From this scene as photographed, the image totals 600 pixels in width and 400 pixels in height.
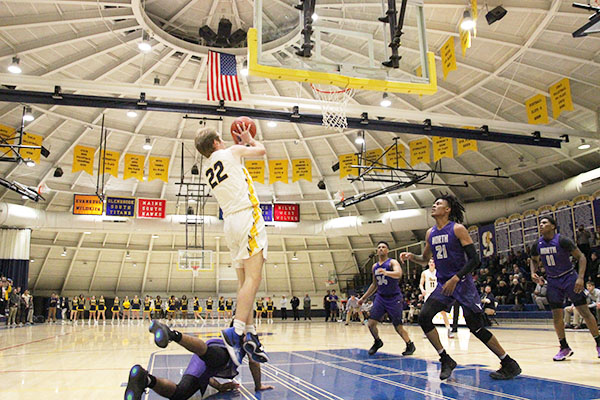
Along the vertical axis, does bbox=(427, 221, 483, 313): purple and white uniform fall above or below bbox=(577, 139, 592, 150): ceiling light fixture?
below

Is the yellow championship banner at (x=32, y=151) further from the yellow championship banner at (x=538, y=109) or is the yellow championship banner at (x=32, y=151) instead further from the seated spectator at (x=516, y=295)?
the seated spectator at (x=516, y=295)

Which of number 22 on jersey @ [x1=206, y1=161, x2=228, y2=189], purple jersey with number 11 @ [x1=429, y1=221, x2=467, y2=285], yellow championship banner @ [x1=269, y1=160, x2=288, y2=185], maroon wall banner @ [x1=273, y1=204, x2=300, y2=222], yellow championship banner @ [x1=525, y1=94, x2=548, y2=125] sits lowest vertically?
purple jersey with number 11 @ [x1=429, y1=221, x2=467, y2=285]

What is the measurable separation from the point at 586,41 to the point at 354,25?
6.66 meters

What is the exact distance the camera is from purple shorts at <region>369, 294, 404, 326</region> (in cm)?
736

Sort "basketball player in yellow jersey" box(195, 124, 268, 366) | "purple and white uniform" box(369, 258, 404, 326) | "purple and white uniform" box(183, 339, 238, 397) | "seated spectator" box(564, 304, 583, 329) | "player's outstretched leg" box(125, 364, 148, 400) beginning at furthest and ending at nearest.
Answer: "seated spectator" box(564, 304, 583, 329) < "purple and white uniform" box(369, 258, 404, 326) < "basketball player in yellow jersey" box(195, 124, 268, 366) < "purple and white uniform" box(183, 339, 238, 397) < "player's outstretched leg" box(125, 364, 148, 400)

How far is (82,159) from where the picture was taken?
18.1 meters

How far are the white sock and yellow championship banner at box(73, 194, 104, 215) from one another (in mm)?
21230

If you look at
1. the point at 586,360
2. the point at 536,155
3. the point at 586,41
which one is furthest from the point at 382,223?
the point at 586,360

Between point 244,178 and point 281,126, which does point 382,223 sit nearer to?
point 281,126

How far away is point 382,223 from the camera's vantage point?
25.2 meters

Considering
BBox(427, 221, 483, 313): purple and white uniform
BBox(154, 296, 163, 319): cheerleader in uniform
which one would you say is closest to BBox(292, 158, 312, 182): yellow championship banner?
BBox(427, 221, 483, 313): purple and white uniform

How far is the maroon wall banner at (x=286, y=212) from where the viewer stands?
25.1 metres

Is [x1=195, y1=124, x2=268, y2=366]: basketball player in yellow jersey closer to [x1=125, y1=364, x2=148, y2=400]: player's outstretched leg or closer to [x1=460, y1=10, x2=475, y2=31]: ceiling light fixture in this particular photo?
[x1=125, y1=364, x2=148, y2=400]: player's outstretched leg

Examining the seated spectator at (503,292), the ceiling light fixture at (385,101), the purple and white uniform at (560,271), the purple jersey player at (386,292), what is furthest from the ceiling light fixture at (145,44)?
the seated spectator at (503,292)
